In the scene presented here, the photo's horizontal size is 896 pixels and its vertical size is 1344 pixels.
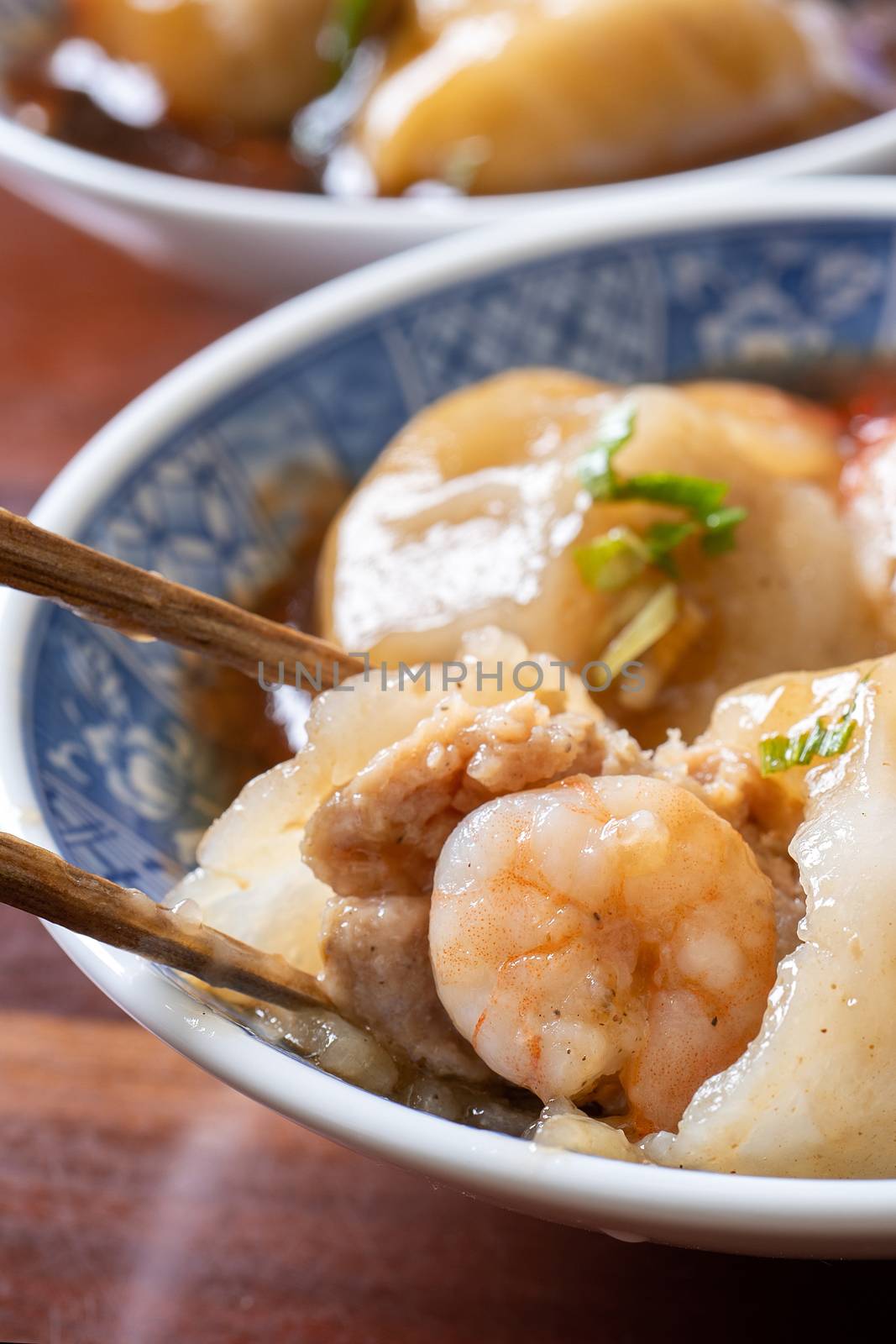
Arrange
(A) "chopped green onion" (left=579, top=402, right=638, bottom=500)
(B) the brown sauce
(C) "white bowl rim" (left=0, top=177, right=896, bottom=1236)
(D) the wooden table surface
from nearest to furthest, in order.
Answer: (C) "white bowl rim" (left=0, top=177, right=896, bottom=1236), (D) the wooden table surface, (A) "chopped green onion" (left=579, top=402, right=638, bottom=500), (B) the brown sauce

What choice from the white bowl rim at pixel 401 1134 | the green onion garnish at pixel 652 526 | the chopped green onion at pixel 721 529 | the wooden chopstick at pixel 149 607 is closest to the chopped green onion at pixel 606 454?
the green onion garnish at pixel 652 526

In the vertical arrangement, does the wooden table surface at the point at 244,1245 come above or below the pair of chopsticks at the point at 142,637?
below

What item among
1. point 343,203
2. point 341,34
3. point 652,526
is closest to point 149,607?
point 652,526

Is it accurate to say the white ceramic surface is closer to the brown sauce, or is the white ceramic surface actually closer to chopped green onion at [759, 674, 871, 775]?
the brown sauce

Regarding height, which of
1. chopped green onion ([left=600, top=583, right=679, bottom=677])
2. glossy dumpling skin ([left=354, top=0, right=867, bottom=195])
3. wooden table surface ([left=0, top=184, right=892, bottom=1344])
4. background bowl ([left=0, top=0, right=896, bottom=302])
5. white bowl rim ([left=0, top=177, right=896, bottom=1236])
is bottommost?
wooden table surface ([left=0, top=184, right=892, bottom=1344])

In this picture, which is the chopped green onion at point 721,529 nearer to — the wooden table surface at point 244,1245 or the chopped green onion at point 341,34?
the wooden table surface at point 244,1245

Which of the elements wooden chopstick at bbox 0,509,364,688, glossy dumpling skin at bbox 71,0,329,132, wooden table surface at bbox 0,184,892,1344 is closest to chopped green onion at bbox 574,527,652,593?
wooden chopstick at bbox 0,509,364,688

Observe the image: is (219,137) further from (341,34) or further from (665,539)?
(665,539)
